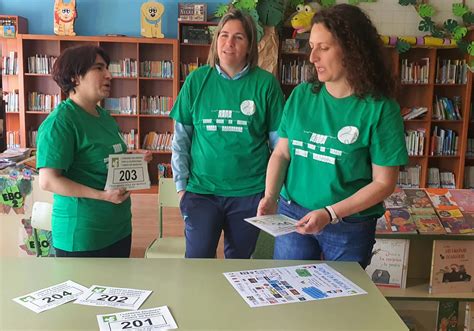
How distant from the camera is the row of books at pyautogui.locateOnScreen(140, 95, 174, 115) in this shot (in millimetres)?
6330

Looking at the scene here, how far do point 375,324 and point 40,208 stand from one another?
186 cm

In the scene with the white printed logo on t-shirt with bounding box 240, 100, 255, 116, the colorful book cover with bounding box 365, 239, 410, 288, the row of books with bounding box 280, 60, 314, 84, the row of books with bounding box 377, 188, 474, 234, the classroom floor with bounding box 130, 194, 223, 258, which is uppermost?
the row of books with bounding box 280, 60, 314, 84

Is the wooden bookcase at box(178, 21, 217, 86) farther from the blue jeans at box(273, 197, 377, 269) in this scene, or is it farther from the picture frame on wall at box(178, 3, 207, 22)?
the blue jeans at box(273, 197, 377, 269)

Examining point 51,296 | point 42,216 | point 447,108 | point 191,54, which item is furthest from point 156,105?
point 51,296

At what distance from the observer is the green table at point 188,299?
1.23 meters

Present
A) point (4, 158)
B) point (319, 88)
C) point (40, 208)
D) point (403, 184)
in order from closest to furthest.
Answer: point (319, 88), point (40, 208), point (4, 158), point (403, 184)

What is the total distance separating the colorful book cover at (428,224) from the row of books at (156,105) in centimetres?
444

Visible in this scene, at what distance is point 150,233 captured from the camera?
4.53 m

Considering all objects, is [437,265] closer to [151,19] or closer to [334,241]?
[334,241]

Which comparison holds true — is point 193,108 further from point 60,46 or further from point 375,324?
point 60,46

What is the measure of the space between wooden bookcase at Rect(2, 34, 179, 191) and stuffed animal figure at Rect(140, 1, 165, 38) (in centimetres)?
13

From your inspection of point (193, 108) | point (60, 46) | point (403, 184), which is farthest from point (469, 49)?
point (60, 46)

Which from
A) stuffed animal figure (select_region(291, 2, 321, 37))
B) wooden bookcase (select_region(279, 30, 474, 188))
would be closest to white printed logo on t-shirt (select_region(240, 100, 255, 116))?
stuffed animal figure (select_region(291, 2, 321, 37))

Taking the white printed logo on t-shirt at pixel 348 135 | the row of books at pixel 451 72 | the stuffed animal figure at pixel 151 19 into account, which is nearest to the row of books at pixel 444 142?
the row of books at pixel 451 72
